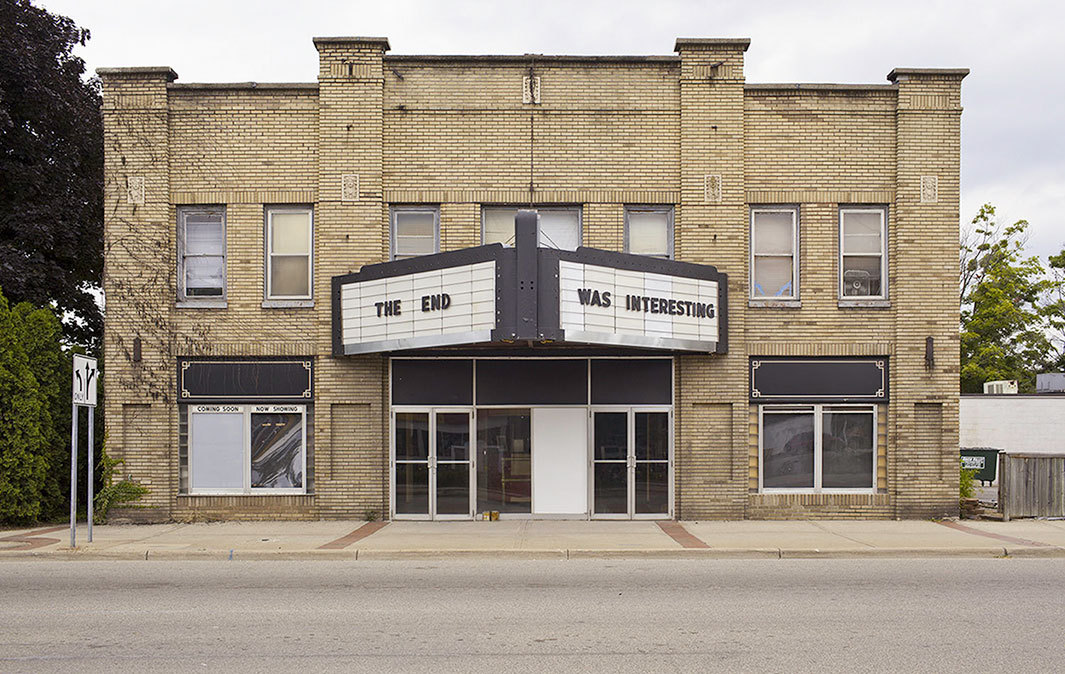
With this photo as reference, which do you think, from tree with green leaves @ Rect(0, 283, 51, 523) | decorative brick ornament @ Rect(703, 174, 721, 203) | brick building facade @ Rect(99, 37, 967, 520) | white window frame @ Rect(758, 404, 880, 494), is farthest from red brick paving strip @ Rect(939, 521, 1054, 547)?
tree with green leaves @ Rect(0, 283, 51, 523)

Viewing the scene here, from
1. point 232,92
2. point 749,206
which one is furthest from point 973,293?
point 232,92

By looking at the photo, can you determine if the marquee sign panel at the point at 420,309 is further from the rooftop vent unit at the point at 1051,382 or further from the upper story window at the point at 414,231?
the rooftop vent unit at the point at 1051,382

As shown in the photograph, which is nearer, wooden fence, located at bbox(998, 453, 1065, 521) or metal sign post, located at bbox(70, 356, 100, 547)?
metal sign post, located at bbox(70, 356, 100, 547)

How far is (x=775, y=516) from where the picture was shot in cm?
1708

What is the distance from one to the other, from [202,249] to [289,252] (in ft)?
5.17

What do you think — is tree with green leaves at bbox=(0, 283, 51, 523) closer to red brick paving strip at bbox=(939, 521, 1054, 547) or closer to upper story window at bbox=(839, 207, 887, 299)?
upper story window at bbox=(839, 207, 887, 299)

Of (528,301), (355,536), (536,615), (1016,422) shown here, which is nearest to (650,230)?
(528,301)

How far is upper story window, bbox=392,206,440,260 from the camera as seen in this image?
1725 centimetres

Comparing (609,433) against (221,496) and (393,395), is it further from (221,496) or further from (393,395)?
(221,496)

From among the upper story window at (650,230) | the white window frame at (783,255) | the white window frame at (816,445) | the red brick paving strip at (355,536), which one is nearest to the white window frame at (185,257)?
the red brick paving strip at (355,536)

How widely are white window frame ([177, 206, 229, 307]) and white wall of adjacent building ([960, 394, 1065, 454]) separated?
66.2 ft

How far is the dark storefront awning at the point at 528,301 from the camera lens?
1412 centimetres

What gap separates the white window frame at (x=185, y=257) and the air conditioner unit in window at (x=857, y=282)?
1105 centimetres

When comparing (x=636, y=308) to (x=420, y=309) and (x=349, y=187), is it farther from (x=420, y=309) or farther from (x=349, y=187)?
(x=349, y=187)
